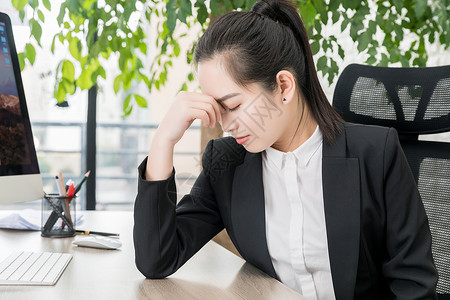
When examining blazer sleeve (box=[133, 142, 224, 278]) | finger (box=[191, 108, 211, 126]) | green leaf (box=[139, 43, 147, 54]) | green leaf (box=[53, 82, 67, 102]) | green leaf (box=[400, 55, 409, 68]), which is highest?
green leaf (box=[400, 55, 409, 68])

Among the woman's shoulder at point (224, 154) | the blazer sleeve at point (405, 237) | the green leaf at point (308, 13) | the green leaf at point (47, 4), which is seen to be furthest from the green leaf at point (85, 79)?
the blazer sleeve at point (405, 237)

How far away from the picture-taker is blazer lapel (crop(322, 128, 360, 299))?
3.25 ft

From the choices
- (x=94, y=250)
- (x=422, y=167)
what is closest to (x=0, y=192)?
(x=94, y=250)

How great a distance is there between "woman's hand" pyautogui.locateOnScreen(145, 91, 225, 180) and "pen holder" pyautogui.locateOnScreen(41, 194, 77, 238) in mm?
394

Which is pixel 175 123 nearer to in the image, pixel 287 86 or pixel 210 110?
pixel 210 110

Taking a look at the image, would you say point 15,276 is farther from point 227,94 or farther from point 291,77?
point 291,77

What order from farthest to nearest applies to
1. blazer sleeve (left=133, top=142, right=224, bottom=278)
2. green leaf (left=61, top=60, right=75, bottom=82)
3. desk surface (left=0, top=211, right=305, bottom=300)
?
green leaf (left=61, top=60, right=75, bottom=82), blazer sleeve (left=133, top=142, right=224, bottom=278), desk surface (left=0, top=211, right=305, bottom=300)

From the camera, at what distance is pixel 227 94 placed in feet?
3.27

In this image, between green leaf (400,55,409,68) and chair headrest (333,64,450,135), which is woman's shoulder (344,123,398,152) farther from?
green leaf (400,55,409,68)

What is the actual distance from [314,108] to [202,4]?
0.78 meters

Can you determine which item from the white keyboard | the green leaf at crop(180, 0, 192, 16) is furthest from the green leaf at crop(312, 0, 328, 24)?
the white keyboard

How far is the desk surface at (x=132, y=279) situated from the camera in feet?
2.72

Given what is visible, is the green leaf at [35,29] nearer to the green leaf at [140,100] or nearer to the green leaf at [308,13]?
the green leaf at [140,100]

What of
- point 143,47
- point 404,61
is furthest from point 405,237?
point 143,47
